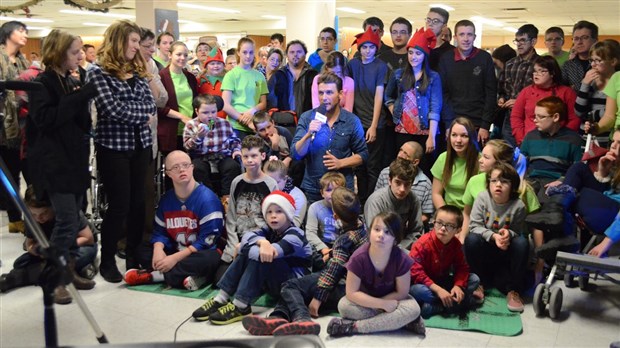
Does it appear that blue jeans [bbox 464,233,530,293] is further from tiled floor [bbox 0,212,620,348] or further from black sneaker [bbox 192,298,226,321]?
black sneaker [bbox 192,298,226,321]

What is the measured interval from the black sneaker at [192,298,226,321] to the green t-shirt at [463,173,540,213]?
5.06 ft

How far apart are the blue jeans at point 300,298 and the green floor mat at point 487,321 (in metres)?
0.48

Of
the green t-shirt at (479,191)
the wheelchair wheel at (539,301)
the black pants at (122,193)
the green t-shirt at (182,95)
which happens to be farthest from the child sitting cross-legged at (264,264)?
the green t-shirt at (182,95)

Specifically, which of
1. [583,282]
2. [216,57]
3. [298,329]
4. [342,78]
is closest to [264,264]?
[298,329]

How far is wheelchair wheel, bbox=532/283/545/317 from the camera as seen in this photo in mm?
3088

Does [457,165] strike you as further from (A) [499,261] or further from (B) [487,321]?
(B) [487,321]

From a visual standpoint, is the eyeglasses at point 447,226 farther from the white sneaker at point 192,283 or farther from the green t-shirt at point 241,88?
the green t-shirt at point 241,88

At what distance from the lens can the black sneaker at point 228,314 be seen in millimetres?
3041

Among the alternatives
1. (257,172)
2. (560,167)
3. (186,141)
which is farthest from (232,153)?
(560,167)

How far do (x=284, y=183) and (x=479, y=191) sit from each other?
119 centimetres

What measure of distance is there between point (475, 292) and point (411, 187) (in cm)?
74

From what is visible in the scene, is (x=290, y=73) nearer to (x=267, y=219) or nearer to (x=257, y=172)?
(x=257, y=172)

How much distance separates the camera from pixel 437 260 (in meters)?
3.23

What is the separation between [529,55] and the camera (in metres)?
4.70
